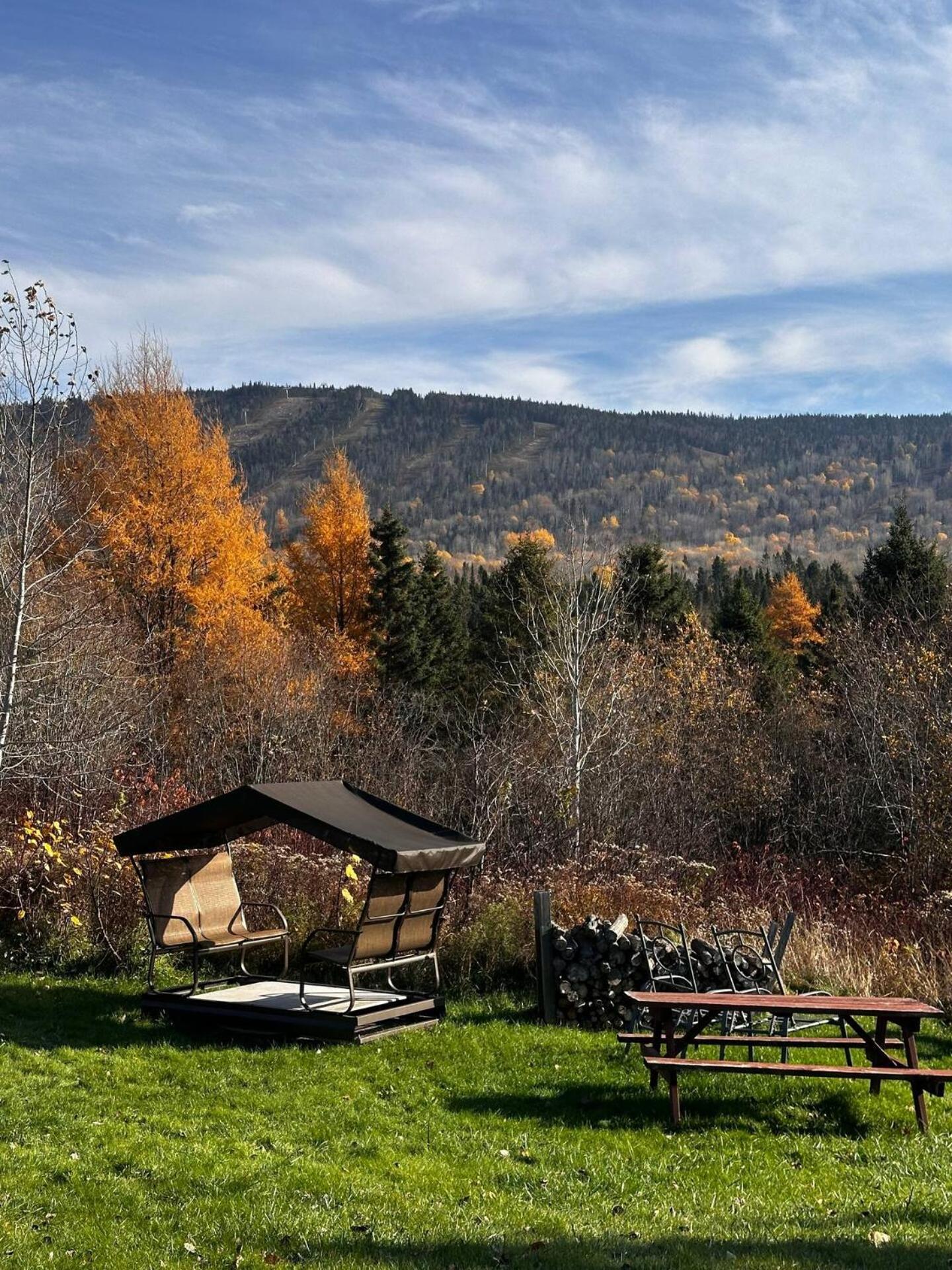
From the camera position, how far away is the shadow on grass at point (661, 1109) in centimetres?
673

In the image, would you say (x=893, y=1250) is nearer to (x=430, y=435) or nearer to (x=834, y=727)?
(x=834, y=727)

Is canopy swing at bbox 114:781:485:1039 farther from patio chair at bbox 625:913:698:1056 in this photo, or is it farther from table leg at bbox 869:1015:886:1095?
table leg at bbox 869:1015:886:1095

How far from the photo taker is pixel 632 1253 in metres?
4.63

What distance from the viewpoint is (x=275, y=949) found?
11.2 meters

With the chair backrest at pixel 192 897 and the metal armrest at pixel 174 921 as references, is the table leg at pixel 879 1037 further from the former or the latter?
the chair backrest at pixel 192 897

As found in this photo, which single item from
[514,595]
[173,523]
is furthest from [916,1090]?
[514,595]

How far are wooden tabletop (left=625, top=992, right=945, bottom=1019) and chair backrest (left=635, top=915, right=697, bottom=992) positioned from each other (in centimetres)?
164

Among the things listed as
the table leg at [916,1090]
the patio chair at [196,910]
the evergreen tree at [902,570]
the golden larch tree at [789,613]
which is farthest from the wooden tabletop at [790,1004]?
the golden larch tree at [789,613]

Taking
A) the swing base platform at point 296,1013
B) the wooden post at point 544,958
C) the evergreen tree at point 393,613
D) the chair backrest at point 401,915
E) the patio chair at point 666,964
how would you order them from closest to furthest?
the swing base platform at point 296,1013
the patio chair at point 666,964
the chair backrest at point 401,915
the wooden post at point 544,958
the evergreen tree at point 393,613

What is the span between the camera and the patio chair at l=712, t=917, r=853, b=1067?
26.2 ft

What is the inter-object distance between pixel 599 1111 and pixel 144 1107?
277 cm

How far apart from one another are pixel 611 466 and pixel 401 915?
552 feet

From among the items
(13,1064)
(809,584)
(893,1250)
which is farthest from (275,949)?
(809,584)

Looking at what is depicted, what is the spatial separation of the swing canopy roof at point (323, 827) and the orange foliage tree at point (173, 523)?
1198 centimetres
